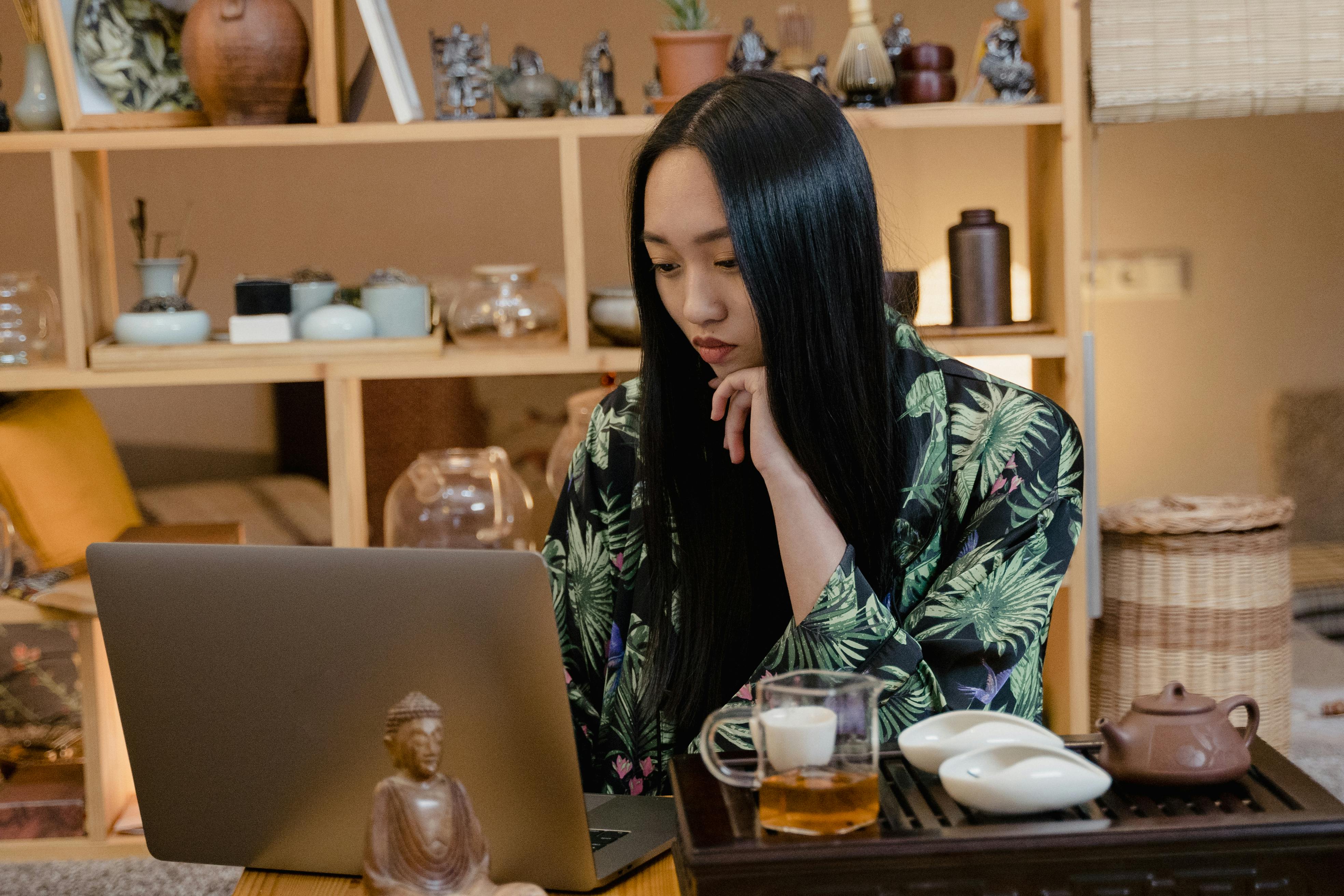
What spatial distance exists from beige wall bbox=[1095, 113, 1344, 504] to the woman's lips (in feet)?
8.35

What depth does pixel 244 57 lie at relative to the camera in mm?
2025

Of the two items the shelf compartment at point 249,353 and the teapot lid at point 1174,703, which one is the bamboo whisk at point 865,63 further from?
the teapot lid at point 1174,703

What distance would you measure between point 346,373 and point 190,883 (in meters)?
0.93

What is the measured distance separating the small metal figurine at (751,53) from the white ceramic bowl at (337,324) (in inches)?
29.1

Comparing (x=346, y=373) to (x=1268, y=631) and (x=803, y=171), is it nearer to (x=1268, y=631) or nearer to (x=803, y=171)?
(x=803, y=171)

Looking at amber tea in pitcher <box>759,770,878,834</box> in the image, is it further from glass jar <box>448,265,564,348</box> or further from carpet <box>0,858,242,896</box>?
carpet <box>0,858,242,896</box>

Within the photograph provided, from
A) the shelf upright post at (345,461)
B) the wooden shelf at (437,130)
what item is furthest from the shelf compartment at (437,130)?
the shelf upright post at (345,461)

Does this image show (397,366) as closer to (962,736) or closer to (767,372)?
(767,372)

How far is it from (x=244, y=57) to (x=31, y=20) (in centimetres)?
45

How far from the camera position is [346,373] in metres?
2.10

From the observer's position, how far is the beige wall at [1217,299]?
3.43 metres

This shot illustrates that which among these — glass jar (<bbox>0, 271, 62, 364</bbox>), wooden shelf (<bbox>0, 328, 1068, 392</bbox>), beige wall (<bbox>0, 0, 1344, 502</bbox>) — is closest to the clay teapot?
wooden shelf (<bbox>0, 328, 1068, 392</bbox>)

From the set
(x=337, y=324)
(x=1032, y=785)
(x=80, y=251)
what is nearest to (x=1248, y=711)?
(x=1032, y=785)

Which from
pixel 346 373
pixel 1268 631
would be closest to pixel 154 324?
pixel 346 373
